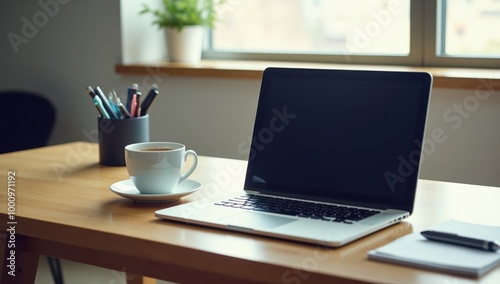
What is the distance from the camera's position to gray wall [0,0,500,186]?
220 centimetres

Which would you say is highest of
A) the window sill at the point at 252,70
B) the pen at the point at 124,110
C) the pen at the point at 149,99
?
the window sill at the point at 252,70

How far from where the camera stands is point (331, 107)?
1325 millimetres

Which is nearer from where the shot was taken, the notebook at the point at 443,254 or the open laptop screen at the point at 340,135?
the notebook at the point at 443,254

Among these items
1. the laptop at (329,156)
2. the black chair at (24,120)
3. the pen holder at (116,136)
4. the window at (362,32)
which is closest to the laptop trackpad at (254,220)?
the laptop at (329,156)

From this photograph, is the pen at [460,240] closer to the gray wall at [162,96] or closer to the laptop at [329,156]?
the laptop at [329,156]

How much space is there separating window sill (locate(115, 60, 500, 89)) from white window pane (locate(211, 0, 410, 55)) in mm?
86

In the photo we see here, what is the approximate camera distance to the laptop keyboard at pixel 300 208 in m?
1.17

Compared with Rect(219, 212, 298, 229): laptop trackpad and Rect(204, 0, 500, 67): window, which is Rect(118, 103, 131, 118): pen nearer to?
Rect(219, 212, 298, 229): laptop trackpad

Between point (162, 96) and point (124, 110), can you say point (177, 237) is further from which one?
point (162, 96)

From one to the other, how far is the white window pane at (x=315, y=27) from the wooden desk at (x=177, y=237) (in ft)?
3.55

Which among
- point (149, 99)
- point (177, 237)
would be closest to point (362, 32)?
point (149, 99)

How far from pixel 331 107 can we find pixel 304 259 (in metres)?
0.41

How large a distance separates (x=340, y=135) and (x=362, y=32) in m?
1.38

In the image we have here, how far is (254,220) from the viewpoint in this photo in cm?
116
